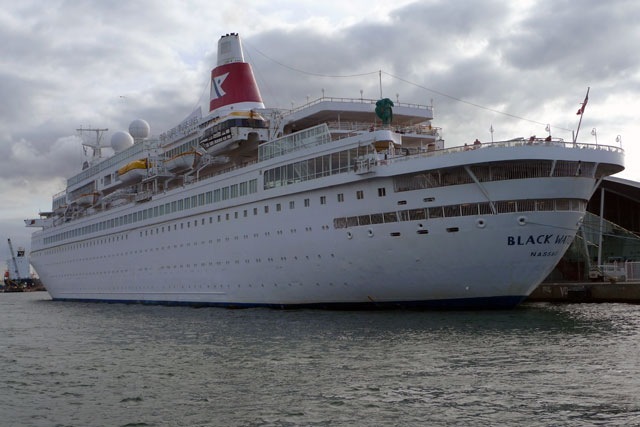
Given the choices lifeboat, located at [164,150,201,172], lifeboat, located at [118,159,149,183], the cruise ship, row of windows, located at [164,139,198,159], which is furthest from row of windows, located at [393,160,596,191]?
lifeboat, located at [118,159,149,183]

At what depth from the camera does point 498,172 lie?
28.8 m

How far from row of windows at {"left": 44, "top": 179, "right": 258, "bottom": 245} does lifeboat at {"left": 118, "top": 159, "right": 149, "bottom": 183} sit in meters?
3.04

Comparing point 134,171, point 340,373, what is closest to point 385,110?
point 340,373

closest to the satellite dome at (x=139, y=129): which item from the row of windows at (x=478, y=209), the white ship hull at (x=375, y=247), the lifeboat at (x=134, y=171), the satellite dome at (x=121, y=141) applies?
the satellite dome at (x=121, y=141)

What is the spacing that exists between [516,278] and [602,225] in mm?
23763

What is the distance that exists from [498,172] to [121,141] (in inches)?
1745

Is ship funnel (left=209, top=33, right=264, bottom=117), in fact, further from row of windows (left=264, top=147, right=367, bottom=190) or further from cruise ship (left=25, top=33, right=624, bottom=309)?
row of windows (left=264, top=147, right=367, bottom=190)

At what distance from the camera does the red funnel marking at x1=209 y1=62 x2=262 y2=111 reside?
46875mm

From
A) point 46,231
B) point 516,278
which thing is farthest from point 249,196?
point 46,231

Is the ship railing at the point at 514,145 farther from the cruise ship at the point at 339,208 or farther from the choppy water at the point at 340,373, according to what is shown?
the choppy water at the point at 340,373

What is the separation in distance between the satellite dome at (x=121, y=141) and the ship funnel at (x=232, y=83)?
18.3 m

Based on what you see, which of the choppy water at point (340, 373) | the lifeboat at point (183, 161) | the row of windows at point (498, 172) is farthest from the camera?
the lifeboat at point (183, 161)

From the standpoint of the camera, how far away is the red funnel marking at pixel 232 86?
46875 mm

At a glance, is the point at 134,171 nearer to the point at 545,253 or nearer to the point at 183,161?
the point at 183,161
